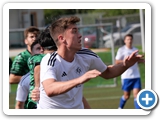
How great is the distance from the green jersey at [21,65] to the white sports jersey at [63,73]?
165cm

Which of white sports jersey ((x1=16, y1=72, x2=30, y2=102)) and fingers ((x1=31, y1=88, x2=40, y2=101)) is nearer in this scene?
fingers ((x1=31, y1=88, x2=40, y2=101))

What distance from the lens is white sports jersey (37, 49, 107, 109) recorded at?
5.11 meters

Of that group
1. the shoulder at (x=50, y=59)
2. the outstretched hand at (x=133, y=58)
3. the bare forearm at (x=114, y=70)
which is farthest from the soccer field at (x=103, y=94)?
the outstretched hand at (x=133, y=58)

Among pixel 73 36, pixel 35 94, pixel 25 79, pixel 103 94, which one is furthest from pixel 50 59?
pixel 103 94

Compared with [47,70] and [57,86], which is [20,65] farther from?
[57,86]

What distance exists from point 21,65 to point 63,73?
194cm

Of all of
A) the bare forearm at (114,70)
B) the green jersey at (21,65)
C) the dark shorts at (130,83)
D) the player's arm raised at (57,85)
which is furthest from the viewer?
the dark shorts at (130,83)

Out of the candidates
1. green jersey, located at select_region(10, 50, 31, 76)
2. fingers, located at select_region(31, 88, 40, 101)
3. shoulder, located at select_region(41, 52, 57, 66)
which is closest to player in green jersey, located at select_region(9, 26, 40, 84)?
green jersey, located at select_region(10, 50, 31, 76)

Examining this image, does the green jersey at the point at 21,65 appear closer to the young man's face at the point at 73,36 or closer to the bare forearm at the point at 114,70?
the bare forearm at the point at 114,70

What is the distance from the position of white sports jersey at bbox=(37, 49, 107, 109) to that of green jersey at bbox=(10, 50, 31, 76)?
1650 mm

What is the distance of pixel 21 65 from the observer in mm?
7004

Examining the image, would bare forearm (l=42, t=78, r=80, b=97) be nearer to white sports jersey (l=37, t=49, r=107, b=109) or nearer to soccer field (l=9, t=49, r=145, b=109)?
white sports jersey (l=37, t=49, r=107, b=109)

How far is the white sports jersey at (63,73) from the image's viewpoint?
16.8ft
